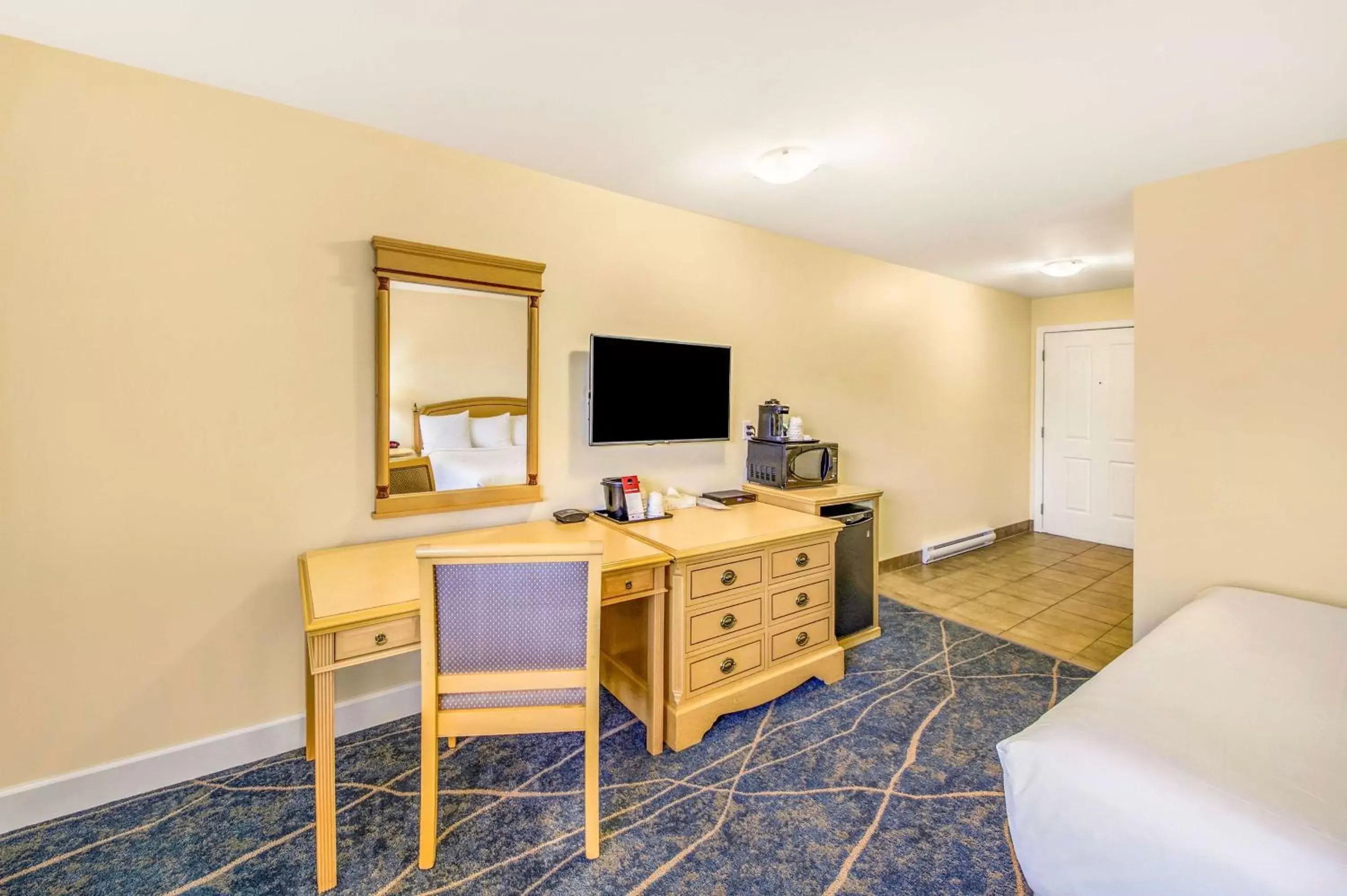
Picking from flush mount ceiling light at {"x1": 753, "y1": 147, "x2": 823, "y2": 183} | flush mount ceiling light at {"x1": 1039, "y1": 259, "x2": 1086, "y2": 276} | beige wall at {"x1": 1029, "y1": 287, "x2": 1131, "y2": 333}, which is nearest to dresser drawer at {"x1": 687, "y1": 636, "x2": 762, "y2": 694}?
flush mount ceiling light at {"x1": 753, "y1": 147, "x2": 823, "y2": 183}

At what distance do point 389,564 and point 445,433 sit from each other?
0.61 m

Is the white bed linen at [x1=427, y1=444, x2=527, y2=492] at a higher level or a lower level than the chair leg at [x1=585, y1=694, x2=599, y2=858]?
higher

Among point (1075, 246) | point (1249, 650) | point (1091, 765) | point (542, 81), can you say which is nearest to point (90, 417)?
point (542, 81)

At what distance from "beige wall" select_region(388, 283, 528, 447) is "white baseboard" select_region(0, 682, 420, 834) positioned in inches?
43.3

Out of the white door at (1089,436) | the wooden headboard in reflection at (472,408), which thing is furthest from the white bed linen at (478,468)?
the white door at (1089,436)

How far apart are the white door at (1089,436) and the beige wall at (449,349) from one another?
16.9 feet

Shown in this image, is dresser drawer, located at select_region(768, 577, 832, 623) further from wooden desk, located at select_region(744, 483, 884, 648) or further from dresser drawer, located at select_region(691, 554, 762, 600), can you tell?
wooden desk, located at select_region(744, 483, 884, 648)

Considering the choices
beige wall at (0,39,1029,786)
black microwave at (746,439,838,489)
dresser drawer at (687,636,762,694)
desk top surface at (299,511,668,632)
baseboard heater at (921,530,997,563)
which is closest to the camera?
desk top surface at (299,511,668,632)

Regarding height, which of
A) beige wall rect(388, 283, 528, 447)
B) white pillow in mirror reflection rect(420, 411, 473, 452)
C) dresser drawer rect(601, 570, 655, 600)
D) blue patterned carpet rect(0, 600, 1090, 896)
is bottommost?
blue patterned carpet rect(0, 600, 1090, 896)

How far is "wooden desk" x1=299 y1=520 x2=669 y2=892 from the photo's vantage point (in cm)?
151

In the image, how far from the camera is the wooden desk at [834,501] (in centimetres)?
297

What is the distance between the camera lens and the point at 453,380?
2352mm

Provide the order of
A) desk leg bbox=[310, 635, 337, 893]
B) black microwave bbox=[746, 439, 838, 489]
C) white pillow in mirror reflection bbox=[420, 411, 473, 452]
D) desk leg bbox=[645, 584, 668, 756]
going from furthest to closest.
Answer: black microwave bbox=[746, 439, 838, 489] → white pillow in mirror reflection bbox=[420, 411, 473, 452] → desk leg bbox=[645, 584, 668, 756] → desk leg bbox=[310, 635, 337, 893]

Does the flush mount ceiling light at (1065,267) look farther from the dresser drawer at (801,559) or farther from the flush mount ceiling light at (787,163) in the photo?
the dresser drawer at (801,559)
